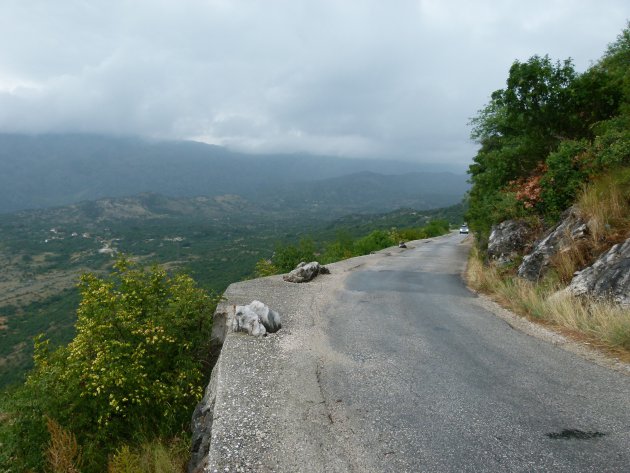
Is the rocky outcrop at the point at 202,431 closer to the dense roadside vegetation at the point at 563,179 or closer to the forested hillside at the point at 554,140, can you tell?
the dense roadside vegetation at the point at 563,179

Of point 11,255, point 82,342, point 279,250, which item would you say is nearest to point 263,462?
point 82,342

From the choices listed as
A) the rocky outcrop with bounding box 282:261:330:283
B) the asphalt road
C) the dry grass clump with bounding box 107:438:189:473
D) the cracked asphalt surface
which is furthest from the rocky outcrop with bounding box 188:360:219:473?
the rocky outcrop with bounding box 282:261:330:283

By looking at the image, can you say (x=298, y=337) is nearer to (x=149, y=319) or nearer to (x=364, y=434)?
(x=149, y=319)

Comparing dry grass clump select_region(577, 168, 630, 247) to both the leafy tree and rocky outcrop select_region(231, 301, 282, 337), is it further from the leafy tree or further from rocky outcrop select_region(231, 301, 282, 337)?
the leafy tree

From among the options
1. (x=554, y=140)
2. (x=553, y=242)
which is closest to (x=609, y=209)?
(x=553, y=242)

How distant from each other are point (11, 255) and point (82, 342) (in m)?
154

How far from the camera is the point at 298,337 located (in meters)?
7.39

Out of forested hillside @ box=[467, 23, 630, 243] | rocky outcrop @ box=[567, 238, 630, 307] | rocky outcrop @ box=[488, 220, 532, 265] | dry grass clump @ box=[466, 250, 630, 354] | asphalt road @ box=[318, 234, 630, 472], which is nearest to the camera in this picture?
asphalt road @ box=[318, 234, 630, 472]

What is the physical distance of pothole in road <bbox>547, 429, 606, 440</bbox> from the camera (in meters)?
3.87

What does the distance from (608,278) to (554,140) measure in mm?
8079

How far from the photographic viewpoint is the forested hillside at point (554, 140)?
10242mm

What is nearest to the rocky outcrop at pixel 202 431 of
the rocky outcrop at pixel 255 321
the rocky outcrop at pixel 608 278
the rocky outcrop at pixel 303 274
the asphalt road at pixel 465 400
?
the rocky outcrop at pixel 255 321

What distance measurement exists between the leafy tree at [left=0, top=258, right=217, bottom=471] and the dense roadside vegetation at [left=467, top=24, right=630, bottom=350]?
7051 millimetres

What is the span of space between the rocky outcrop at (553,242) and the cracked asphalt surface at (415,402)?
2.39m
